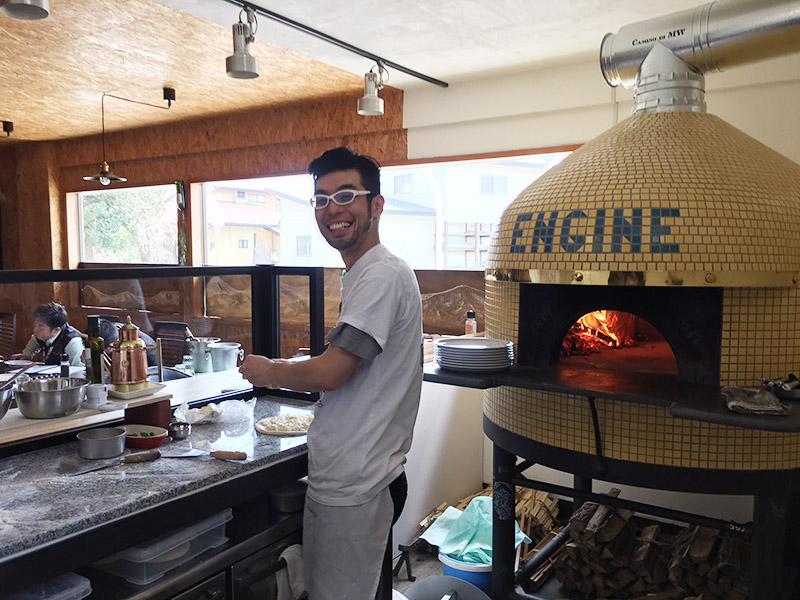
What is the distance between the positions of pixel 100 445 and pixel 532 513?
8.51 ft

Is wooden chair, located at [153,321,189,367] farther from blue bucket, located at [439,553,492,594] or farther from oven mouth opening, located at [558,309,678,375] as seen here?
oven mouth opening, located at [558,309,678,375]

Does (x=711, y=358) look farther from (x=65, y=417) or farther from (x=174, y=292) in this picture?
(x=174, y=292)

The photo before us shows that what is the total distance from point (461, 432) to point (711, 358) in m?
2.01

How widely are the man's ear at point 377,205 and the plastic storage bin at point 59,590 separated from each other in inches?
47.4

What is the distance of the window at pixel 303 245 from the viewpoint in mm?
6246

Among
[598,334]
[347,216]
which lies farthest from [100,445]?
[598,334]

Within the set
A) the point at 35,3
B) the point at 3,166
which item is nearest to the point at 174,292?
the point at 3,166

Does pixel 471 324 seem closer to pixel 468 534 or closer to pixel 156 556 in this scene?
pixel 468 534

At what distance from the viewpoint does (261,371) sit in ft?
5.87

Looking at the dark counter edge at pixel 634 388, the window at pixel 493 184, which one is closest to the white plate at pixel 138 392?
the dark counter edge at pixel 634 388

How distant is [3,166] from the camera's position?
8211 mm

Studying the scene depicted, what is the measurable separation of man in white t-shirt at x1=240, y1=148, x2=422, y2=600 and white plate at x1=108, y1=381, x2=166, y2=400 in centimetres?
52

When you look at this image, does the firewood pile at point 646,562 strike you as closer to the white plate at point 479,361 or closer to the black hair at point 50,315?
the white plate at point 479,361

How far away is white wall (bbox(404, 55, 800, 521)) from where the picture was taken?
3426 millimetres
